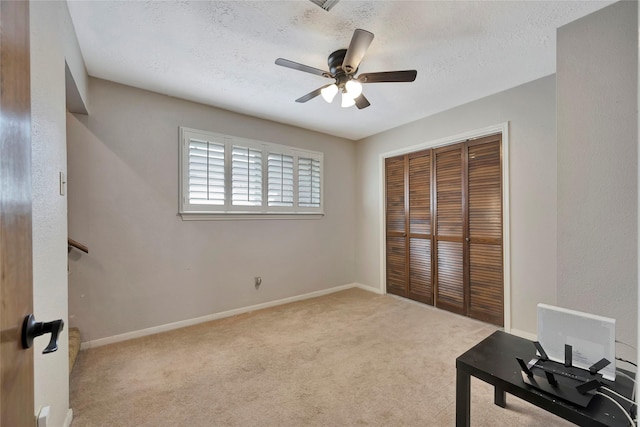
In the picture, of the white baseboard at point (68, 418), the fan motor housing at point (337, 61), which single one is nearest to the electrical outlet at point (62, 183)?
the white baseboard at point (68, 418)

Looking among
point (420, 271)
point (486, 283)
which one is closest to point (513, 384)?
point (486, 283)

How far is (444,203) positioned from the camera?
11.2 ft

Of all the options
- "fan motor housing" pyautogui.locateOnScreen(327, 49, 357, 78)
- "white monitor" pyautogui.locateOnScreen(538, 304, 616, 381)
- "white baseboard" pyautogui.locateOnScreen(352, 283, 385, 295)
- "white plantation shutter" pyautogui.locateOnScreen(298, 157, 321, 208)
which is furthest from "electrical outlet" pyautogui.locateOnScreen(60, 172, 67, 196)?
"white baseboard" pyautogui.locateOnScreen(352, 283, 385, 295)

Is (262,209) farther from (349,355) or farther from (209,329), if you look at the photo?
(349,355)

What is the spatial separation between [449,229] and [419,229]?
1.43 ft

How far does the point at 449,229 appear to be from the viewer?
337 cm

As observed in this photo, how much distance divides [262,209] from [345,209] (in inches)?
60.3

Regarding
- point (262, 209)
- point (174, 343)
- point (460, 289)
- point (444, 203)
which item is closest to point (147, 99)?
point (262, 209)

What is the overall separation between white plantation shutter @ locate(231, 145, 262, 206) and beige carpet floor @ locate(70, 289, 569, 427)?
1.45m

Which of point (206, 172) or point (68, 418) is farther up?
point (206, 172)

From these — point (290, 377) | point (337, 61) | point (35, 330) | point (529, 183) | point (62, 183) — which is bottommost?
point (290, 377)

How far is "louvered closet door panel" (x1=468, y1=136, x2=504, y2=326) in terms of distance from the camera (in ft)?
9.64

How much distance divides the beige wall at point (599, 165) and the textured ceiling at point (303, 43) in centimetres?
22

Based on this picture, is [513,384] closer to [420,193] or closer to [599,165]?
[599,165]
